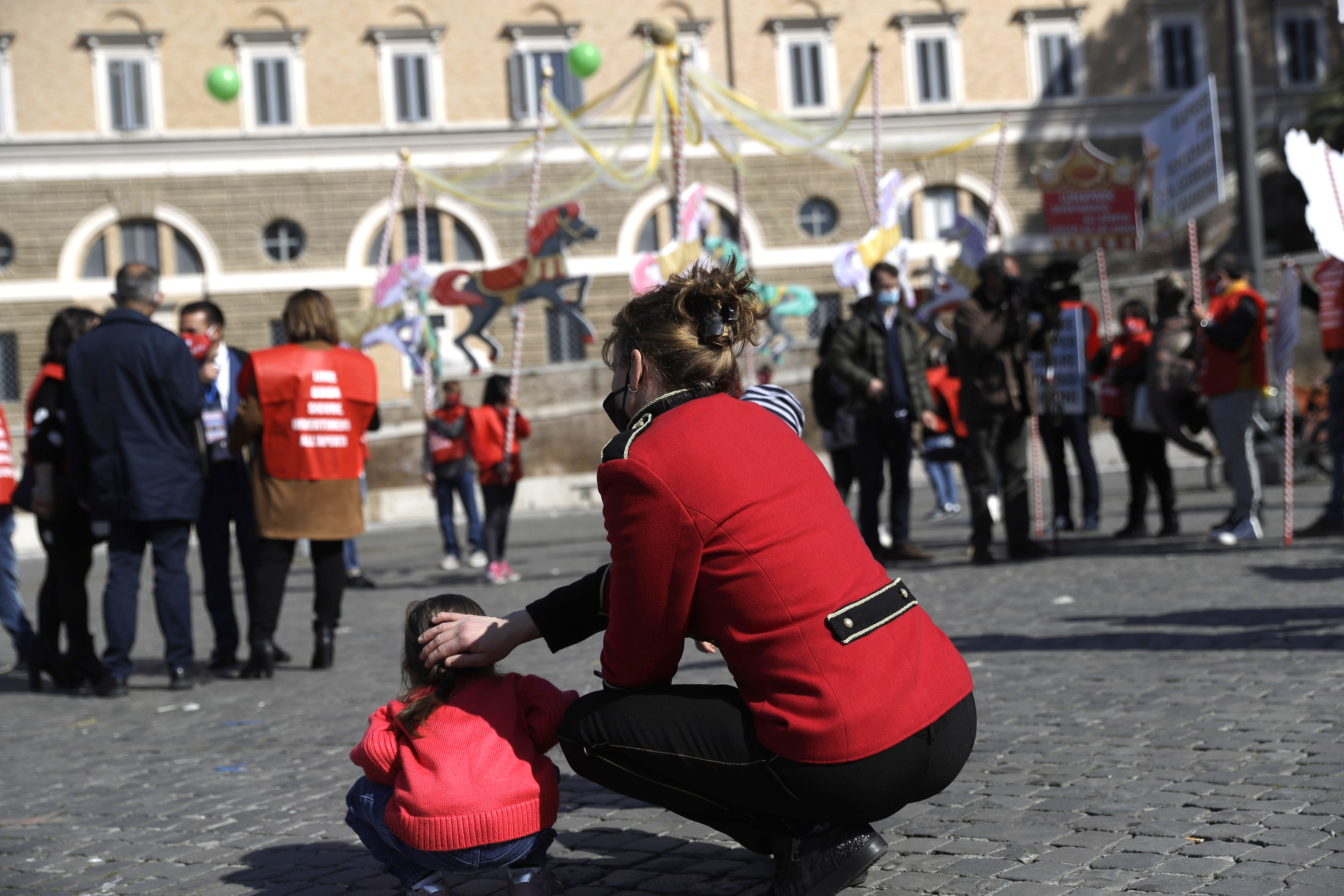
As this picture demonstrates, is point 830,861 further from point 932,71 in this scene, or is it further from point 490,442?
point 932,71

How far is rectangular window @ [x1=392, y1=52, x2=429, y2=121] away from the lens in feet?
123

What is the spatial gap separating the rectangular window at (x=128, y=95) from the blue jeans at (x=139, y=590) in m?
32.8

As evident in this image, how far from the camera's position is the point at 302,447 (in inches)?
260

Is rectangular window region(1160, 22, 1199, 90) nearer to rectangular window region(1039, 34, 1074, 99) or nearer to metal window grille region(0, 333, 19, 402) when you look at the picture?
rectangular window region(1039, 34, 1074, 99)

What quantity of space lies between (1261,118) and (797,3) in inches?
523

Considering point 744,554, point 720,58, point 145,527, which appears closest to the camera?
point 744,554

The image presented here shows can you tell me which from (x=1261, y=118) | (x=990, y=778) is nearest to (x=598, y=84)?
(x=1261, y=118)

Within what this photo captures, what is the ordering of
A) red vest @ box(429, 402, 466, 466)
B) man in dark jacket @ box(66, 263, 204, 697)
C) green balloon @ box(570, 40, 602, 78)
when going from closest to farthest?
man in dark jacket @ box(66, 263, 204, 697) < red vest @ box(429, 402, 466, 466) < green balloon @ box(570, 40, 602, 78)

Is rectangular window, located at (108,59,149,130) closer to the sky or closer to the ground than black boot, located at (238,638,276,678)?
closer to the sky

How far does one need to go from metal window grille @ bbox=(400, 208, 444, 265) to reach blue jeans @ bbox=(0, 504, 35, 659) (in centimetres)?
2992

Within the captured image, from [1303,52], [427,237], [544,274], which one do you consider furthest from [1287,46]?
[544,274]

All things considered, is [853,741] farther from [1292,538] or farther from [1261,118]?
[1261,118]

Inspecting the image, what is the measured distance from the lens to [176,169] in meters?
36.2

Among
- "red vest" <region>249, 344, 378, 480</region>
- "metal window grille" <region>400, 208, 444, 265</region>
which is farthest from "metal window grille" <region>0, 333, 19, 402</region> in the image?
"red vest" <region>249, 344, 378, 480</region>
